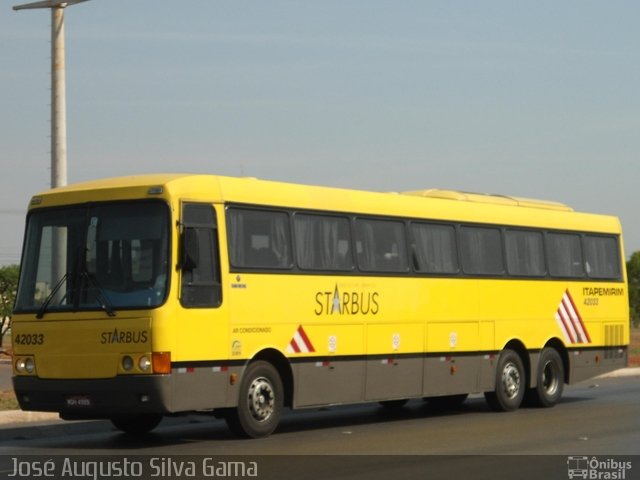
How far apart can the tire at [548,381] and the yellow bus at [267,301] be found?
1.1 inches

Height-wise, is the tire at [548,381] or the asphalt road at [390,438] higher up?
the tire at [548,381]

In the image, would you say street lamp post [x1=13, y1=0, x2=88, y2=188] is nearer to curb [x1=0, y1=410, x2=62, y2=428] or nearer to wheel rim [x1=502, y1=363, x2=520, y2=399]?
curb [x1=0, y1=410, x2=62, y2=428]

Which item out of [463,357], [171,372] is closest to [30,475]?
[171,372]

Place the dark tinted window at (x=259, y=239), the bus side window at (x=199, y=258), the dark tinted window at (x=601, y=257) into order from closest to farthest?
the bus side window at (x=199, y=258), the dark tinted window at (x=259, y=239), the dark tinted window at (x=601, y=257)

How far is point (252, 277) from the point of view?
17438 millimetres

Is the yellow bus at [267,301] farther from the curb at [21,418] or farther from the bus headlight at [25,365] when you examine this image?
the curb at [21,418]

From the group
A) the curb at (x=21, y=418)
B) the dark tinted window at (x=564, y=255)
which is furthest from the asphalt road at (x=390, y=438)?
the dark tinted window at (x=564, y=255)

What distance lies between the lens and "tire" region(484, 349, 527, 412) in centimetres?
2214

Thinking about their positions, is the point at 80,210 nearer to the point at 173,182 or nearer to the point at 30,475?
the point at 173,182

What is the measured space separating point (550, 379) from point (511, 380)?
127 centimetres

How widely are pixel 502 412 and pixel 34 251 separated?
8366mm

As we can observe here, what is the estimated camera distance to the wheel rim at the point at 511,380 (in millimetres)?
22266

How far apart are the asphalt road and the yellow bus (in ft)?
1.52

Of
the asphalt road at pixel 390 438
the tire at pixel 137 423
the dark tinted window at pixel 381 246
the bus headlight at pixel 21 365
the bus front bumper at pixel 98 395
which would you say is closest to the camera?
the asphalt road at pixel 390 438
